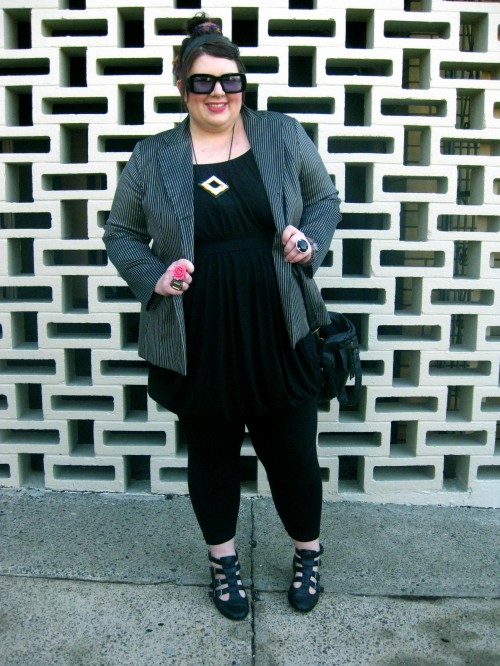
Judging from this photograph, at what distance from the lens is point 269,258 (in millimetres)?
2354

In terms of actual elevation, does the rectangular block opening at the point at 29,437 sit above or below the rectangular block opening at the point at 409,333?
below

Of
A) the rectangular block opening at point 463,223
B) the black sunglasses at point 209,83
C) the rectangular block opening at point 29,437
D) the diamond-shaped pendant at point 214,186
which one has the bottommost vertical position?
the rectangular block opening at point 29,437

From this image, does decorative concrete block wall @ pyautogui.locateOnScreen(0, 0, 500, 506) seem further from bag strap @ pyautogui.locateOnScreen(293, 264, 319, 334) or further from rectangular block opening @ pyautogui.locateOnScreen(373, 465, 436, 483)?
bag strap @ pyautogui.locateOnScreen(293, 264, 319, 334)

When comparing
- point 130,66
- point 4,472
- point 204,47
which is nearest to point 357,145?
point 130,66

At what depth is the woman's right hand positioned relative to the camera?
85.4 inches

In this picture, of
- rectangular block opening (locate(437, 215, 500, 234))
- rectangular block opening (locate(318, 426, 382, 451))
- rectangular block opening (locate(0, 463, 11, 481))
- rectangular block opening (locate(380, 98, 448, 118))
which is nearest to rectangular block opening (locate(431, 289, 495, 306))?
rectangular block opening (locate(437, 215, 500, 234))

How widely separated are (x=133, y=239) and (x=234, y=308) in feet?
1.51

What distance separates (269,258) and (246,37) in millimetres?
1777

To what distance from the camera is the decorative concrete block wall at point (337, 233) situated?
128 inches

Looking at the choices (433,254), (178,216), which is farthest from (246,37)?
(178,216)

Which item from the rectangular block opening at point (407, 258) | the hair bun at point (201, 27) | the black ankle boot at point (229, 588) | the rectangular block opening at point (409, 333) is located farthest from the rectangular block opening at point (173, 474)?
the hair bun at point (201, 27)

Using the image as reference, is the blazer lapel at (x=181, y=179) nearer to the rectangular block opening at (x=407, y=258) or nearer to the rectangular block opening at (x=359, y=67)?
the rectangular block opening at (x=359, y=67)

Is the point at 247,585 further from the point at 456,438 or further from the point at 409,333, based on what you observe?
the point at 409,333

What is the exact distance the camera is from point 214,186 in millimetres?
2312
